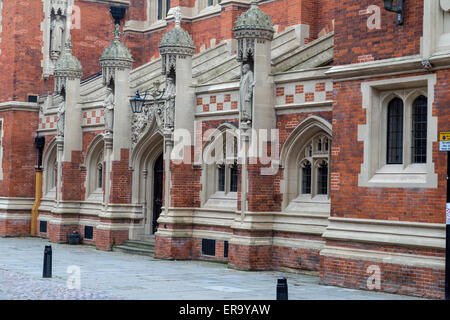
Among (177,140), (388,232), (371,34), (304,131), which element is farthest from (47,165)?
(388,232)

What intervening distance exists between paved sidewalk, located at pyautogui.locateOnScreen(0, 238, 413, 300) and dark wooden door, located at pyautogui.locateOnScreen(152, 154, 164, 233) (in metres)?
2.28

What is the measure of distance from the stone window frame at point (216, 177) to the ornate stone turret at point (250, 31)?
2221 millimetres

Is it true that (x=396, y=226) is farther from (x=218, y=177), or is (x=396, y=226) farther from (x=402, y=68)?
(x=218, y=177)

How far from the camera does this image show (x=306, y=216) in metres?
17.8

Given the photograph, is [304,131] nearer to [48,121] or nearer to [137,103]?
[137,103]

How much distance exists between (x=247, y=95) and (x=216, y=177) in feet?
10.5

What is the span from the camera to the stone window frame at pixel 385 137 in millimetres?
13812

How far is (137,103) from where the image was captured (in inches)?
880

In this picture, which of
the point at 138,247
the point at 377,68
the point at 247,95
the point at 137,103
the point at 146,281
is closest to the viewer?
the point at 377,68

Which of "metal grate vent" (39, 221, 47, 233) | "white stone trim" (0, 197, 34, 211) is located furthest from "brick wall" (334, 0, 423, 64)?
"white stone trim" (0, 197, 34, 211)

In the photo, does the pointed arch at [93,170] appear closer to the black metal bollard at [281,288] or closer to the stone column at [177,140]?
the stone column at [177,140]

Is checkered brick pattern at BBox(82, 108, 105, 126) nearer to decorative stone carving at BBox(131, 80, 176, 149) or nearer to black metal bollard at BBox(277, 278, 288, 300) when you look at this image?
decorative stone carving at BBox(131, 80, 176, 149)

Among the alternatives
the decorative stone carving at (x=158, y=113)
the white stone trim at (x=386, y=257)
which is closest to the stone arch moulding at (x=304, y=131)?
the white stone trim at (x=386, y=257)

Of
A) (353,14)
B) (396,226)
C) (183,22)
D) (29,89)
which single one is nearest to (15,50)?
(29,89)
